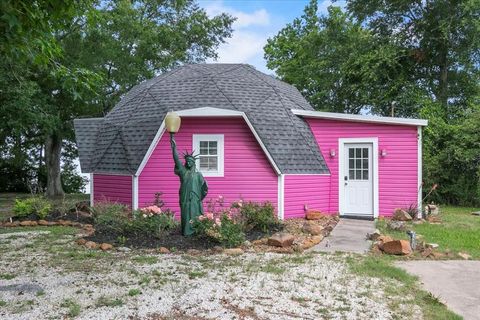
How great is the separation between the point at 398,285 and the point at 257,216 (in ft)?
13.4

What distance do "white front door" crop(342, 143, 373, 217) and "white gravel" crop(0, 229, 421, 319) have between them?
222 inches

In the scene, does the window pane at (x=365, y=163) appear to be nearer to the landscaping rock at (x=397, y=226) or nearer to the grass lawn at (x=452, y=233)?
the grass lawn at (x=452, y=233)

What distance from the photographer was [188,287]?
202 inches

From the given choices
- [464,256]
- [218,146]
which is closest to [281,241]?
[464,256]

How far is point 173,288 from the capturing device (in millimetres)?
5094

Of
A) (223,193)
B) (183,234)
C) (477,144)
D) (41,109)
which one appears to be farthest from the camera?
(41,109)

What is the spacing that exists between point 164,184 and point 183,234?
11.7 feet

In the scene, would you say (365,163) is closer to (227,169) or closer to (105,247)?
(227,169)

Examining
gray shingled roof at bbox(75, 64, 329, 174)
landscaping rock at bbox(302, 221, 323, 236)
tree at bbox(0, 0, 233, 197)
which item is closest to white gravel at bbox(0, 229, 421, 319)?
landscaping rock at bbox(302, 221, 323, 236)

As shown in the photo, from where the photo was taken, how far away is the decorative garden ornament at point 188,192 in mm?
8234

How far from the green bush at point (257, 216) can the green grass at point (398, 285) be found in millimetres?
2575

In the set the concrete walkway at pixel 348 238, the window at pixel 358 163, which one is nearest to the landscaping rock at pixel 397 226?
the concrete walkway at pixel 348 238

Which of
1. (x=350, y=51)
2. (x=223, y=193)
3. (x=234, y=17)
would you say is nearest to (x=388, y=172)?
(x=223, y=193)

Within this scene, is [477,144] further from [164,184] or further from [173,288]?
[173,288]
